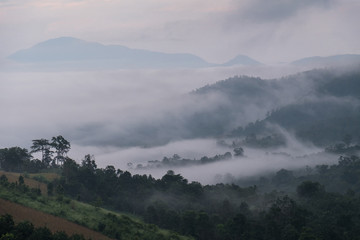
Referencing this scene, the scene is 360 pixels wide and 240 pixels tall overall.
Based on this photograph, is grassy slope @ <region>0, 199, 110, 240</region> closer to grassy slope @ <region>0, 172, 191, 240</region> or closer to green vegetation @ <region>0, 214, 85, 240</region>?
grassy slope @ <region>0, 172, 191, 240</region>

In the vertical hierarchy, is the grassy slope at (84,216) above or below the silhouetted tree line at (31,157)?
below

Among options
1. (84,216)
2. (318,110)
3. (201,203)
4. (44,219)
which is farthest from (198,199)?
(318,110)

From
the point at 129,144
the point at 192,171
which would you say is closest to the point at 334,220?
the point at 192,171

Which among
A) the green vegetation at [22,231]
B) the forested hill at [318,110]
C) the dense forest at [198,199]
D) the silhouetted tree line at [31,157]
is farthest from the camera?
the forested hill at [318,110]

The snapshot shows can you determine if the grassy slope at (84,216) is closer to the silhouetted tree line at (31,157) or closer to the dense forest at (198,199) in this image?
the dense forest at (198,199)

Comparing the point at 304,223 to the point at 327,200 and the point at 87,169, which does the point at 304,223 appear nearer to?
the point at 327,200

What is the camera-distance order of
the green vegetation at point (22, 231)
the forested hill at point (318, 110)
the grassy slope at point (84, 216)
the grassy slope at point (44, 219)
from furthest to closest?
the forested hill at point (318, 110)
the grassy slope at point (84, 216)
the grassy slope at point (44, 219)
the green vegetation at point (22, 231)

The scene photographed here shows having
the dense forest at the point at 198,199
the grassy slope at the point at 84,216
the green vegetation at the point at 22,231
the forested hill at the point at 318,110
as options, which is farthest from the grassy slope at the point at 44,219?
the forested hill at the point at 318,110

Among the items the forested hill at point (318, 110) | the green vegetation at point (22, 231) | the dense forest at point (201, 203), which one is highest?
the forested hill at point (318, 110)

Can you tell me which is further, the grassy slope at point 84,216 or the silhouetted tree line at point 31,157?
the silhouetted tree line at point 31,157

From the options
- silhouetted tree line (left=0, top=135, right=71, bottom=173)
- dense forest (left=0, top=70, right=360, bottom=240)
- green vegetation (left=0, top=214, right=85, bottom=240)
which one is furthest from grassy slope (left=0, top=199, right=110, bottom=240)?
silhouetted tree line (left=0, top=135, right=71, bottom=173)

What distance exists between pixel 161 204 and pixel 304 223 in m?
14.2

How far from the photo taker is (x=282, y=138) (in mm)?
137625

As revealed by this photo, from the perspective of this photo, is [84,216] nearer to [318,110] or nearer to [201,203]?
[201,203]
